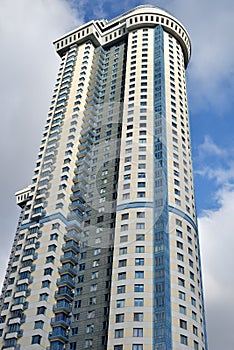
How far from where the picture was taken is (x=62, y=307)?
153 ft

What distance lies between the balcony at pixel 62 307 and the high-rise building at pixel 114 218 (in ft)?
0.40

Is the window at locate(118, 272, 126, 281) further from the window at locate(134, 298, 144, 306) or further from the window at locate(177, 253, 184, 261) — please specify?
the window at locate(177, 253, 184, 261)

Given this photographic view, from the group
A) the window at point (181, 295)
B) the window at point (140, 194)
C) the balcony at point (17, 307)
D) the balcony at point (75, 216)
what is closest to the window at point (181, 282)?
the window at point (181, 295)

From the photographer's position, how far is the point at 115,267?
153ft

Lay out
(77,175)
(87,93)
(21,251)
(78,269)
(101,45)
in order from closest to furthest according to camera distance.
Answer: (78,269) → (21,251) → (77,175) → (87,93) → (101,45)

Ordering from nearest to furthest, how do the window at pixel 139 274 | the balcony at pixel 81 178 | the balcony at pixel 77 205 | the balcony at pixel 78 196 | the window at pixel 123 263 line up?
the window at pixel 139 274 < the window at pixel 123 263 < the balcony at pixel 77 205 < the balcony at pixel 78 196 < the balcony at pixel 81 178

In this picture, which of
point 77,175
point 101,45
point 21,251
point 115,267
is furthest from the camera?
point 101,45

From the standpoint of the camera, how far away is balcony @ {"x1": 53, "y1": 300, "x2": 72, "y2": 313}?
153 feet

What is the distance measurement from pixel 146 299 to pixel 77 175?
856 inches

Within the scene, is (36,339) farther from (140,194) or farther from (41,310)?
(140,194)

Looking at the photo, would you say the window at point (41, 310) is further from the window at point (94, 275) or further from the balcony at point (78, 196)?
the balcony at point (78, 196)

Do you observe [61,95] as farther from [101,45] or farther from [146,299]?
[146,299]

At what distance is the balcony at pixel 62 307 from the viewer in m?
46.6

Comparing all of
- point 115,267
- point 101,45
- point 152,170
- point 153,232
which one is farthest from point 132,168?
point 101,45
